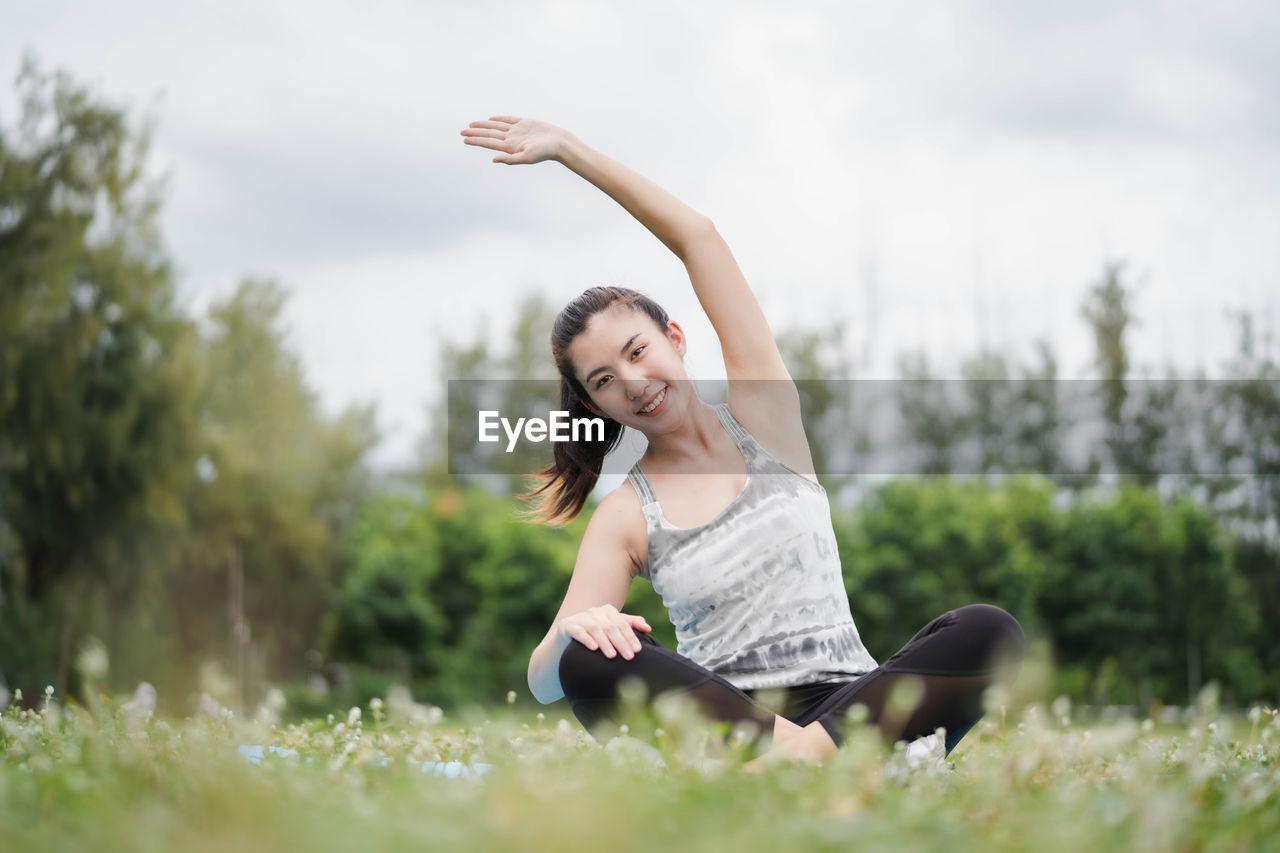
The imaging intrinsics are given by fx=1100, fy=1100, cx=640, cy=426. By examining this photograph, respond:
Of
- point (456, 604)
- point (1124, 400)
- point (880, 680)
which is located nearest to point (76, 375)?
point (456, 604)

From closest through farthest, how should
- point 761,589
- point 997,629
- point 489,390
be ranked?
point 997,629, point 761,589, point 489,390

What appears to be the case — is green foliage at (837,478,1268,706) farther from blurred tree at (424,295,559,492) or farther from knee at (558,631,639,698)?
knee at (558,631,639,698)

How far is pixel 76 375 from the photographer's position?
14.9 meters

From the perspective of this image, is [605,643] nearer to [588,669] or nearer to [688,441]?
[588,669]

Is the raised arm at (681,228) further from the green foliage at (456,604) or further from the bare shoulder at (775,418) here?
the green foliage at (456,604)

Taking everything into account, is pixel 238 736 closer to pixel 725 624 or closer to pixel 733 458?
pixel 725 624

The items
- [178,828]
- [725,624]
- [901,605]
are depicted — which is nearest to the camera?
[178,828]

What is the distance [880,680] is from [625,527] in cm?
88

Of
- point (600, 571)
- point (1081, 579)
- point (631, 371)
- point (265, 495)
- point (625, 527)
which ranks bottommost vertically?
point (1081, 579)

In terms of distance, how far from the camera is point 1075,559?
75.3 ft

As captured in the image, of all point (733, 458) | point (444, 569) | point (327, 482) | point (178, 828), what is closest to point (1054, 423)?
point (444, 569)

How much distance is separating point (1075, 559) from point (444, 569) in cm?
1408

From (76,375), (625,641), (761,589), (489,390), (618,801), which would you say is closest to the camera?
(618,801)

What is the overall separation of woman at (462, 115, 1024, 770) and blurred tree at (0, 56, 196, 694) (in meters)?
12.2
